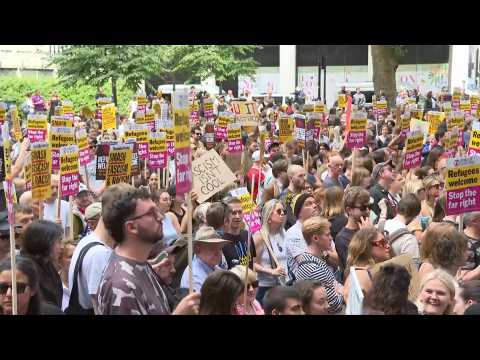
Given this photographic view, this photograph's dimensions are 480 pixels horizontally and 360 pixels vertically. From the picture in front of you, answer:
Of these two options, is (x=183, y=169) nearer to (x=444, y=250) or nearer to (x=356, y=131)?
(x=444, y=250)

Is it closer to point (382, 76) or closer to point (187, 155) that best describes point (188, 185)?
point (187, 155)

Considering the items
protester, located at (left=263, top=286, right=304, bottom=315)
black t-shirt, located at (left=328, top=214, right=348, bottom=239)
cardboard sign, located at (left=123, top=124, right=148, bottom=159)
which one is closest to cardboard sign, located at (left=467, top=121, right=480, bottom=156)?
black t-shirt, located at (left=328, top=214, right=348, bottom=239)

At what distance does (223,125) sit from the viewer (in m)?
15.5

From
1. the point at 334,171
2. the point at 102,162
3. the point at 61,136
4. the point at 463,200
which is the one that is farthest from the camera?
the point at 334,171

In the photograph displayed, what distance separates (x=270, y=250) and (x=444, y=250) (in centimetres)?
195

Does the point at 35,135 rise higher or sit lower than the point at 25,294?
higher

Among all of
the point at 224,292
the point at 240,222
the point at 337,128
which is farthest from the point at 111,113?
the point at 224,292

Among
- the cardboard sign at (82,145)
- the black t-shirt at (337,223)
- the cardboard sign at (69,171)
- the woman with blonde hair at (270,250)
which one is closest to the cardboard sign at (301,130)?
the cardboard sign at (82,145)

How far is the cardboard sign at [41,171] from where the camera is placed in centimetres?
808

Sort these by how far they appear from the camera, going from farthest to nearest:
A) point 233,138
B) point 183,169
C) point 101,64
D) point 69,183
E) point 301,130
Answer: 1. point 101,64
2. point 301,130
3. point 233,138
4. point 69,183
5. point 183,169

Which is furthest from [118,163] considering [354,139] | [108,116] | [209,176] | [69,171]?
[108,116]

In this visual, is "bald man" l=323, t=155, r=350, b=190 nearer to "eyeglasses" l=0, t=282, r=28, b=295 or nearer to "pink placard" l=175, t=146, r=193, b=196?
"pink placard" l=175, t=146, r=193, b=196

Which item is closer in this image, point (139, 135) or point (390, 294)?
point (390, 294)
